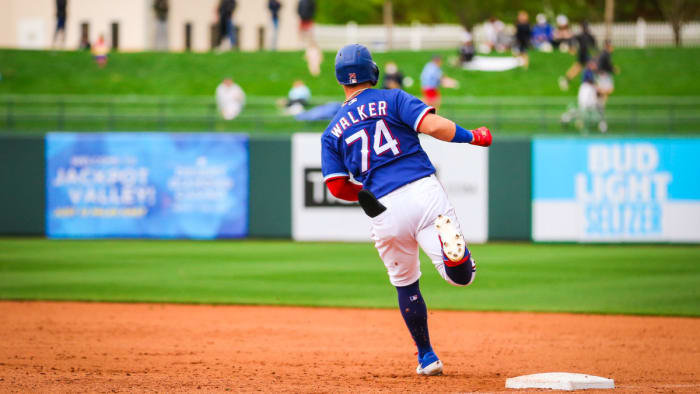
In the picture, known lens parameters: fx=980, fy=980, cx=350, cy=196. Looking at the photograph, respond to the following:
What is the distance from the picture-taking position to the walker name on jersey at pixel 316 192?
1824 cm

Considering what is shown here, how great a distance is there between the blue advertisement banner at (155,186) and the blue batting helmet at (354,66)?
1248 centimetres

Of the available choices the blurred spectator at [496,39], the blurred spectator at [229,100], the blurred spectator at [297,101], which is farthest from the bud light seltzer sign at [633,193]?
the blurred spectator at [496,39]

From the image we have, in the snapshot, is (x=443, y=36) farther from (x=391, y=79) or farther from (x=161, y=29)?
(x=391, y=79)

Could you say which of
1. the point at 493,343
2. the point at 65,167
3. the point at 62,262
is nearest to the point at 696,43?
the point at 65,167

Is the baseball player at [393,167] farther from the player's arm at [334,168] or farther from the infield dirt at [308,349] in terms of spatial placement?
the infield dirt at [308,349]

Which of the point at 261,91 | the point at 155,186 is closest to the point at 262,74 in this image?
the point at 261,91

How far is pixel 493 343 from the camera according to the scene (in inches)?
336

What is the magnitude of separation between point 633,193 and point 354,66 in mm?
12262

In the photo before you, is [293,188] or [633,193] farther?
[293,188]

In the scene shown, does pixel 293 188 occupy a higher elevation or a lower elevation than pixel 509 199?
higher

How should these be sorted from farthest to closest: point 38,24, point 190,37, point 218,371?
1. point 190,37
2. point 38,24
3. point 218,371

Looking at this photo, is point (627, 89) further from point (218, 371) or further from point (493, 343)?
point (218, 371)

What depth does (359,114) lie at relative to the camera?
621cm

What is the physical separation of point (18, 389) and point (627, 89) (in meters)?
26.8
